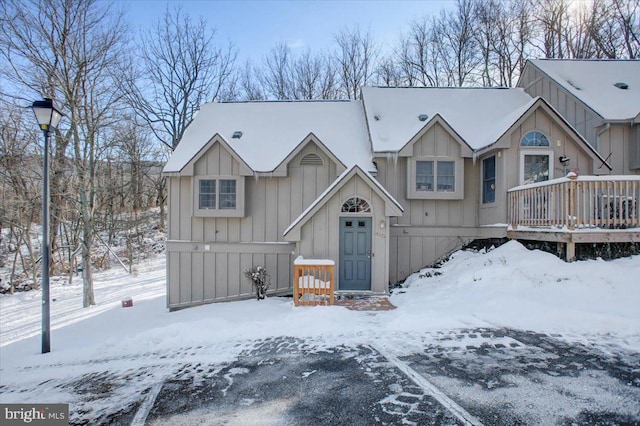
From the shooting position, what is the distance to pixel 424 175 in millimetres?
10188

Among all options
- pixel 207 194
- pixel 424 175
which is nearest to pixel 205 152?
pixel 207 194

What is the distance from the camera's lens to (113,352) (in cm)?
562

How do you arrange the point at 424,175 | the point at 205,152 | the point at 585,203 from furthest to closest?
1. the point at 424,175
2. the point at 205,152
3. the point at 585,203

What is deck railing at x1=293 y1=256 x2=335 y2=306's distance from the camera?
24.8ft

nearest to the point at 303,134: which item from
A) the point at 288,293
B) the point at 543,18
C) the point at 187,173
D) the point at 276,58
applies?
the point at 187,173

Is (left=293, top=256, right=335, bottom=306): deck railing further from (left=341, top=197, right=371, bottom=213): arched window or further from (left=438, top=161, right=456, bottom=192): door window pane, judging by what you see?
(left=438, top=161, right=456, bottom=192): door window pane

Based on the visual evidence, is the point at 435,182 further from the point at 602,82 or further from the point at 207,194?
the point at 602,82

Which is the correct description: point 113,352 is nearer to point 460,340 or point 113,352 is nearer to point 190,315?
point 190,315

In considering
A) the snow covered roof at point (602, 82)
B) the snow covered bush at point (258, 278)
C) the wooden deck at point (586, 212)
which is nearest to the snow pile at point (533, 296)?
the wooden deck at point (586, 212)

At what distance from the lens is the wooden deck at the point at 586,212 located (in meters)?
7.20

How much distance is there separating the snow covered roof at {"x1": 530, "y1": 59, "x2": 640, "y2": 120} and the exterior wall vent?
8257 millimetres

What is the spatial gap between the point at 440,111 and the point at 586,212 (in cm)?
577

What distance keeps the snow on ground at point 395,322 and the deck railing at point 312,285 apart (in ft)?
1.78

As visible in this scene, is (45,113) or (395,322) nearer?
(395,322)
